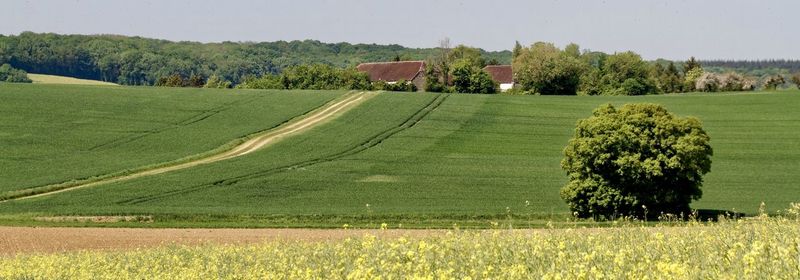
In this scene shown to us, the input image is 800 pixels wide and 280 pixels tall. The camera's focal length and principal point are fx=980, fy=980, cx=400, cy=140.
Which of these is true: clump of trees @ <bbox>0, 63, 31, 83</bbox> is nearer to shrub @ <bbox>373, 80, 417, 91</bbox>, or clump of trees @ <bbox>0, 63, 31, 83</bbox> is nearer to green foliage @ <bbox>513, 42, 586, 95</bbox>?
shrub @ <bbox>373, 80, 417, 91</bbox>

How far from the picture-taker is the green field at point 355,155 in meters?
48.8

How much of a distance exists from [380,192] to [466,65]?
248ft

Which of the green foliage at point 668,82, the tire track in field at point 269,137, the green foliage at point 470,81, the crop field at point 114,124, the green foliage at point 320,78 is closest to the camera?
the tire track in field at point 269,137

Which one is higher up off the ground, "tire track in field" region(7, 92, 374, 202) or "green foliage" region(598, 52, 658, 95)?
"green foliage" region(598, 52, 658, 95)

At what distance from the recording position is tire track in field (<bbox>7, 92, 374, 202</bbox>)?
57747 mm

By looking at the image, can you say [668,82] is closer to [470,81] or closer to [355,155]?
[470,81]

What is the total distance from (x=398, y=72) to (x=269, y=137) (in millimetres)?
89453

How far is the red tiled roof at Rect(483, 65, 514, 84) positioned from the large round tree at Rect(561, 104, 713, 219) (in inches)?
4581

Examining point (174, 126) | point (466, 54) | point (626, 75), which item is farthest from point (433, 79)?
point (174, 126)

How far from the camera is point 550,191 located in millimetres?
55531

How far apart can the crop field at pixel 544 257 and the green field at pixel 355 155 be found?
2881 centimetres

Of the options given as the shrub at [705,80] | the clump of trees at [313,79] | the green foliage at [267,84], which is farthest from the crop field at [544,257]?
the shrub at [705,80]

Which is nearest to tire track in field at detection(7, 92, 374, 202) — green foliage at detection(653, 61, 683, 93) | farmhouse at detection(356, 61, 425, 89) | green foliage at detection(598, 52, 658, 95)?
green foliage at detection(598, 52, 658, 95)

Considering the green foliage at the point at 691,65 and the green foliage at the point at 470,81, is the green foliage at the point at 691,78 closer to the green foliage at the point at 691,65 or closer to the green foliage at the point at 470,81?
the green foliage at the point at 691,65
